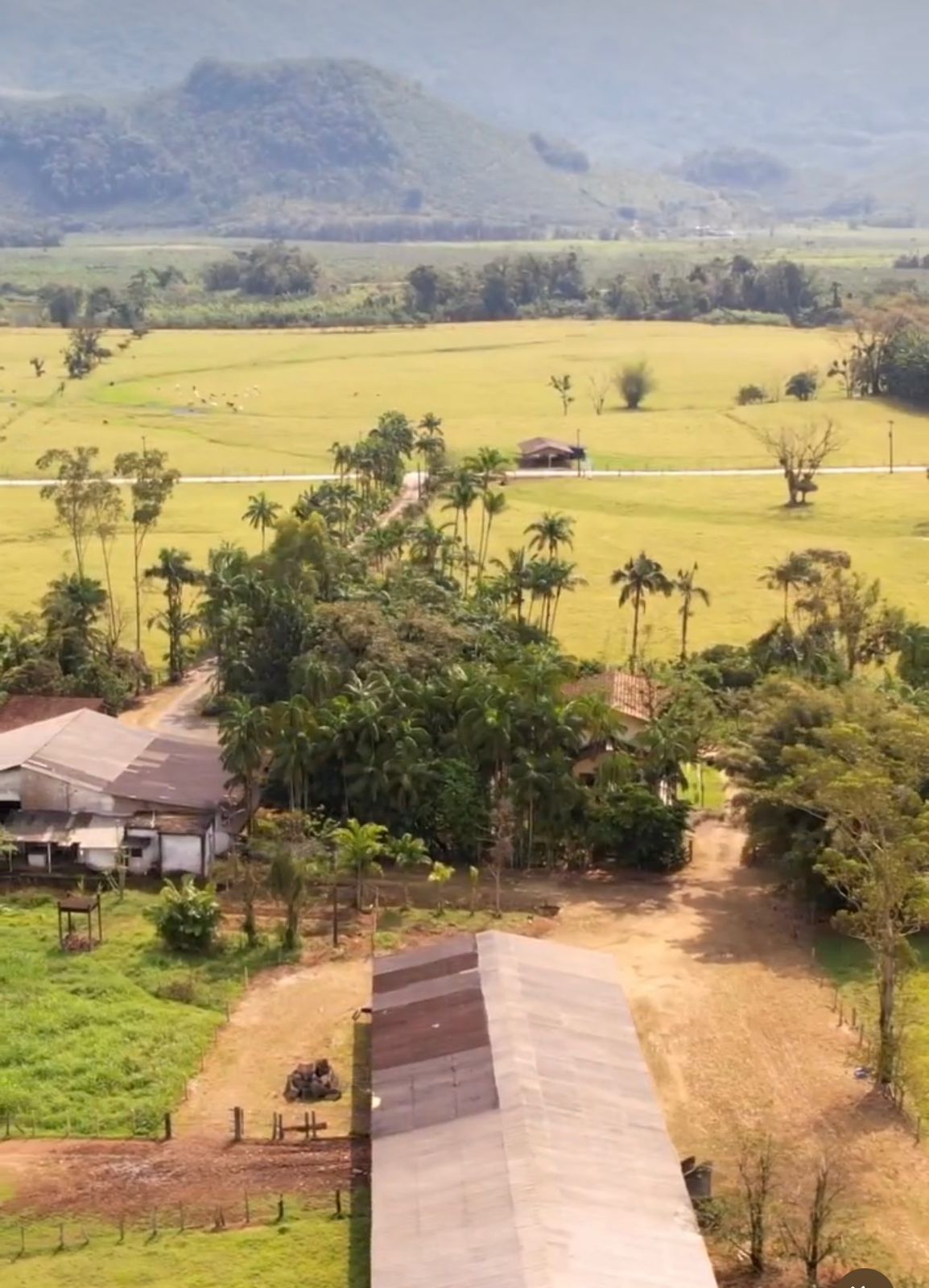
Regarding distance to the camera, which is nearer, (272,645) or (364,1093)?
(364,1093)

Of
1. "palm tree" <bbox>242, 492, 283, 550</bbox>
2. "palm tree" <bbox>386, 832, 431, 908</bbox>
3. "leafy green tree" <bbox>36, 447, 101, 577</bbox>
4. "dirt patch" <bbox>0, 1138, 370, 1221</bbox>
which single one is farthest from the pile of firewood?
"palm tree" <bbox>242, 492, 283, 550</bbox>

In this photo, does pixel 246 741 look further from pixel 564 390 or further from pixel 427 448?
pixel 564 390

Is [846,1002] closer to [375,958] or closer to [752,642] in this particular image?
[375,958]

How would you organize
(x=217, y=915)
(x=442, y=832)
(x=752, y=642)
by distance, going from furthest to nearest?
1. (x=752, y=642)
2. (x=442, y=832)
3. (x=217, y=915)

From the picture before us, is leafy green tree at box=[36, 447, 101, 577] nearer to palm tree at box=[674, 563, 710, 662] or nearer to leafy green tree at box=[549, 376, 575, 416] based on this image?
palm tree at box=[674, 563, 710, 662]

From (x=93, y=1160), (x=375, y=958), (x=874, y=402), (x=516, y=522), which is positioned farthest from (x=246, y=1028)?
(x=874, y=402)

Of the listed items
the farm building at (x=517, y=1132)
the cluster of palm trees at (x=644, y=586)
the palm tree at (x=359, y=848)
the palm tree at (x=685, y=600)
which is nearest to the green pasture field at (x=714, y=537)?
the palm tree at (x=685, y=600)
